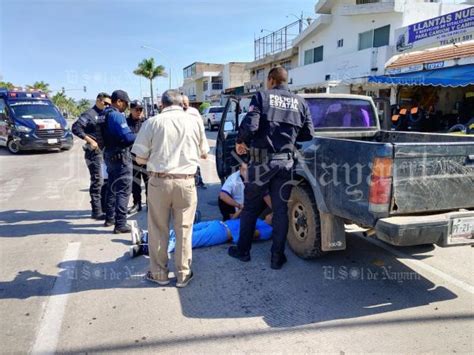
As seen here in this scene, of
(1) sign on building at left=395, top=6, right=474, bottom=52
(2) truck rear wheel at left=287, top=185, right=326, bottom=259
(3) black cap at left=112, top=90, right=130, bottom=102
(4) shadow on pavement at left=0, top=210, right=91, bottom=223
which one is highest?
(1) sign on building at left=395, top=6, right=474, bottom=52

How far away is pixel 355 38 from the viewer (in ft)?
65.7

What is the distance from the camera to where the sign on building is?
1190 centimetres

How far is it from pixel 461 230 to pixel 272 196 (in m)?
1.70

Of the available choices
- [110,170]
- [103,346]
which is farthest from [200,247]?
[103,346]

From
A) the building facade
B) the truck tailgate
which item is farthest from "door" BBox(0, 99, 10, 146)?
the building facade

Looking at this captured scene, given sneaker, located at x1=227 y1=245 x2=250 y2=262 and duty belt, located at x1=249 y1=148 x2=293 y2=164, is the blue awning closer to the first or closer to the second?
duty belt, located at x1=249 y1=148 x2=293 y2=164

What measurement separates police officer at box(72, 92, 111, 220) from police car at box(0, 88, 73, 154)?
968 centimetres

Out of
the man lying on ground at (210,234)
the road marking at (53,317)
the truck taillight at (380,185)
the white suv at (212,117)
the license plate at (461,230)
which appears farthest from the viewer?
the white suv at (212,117)

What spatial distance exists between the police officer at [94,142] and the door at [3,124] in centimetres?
1071

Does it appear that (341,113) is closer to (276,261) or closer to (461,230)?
(276,261)

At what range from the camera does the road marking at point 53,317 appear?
264 cm

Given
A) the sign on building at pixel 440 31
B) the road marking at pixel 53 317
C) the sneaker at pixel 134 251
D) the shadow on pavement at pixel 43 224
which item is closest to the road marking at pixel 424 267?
the sneaker at pixel 134 251

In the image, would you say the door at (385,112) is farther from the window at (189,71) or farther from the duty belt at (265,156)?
the window at (189,71)

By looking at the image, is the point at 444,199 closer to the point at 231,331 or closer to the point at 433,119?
the point at 231,331
